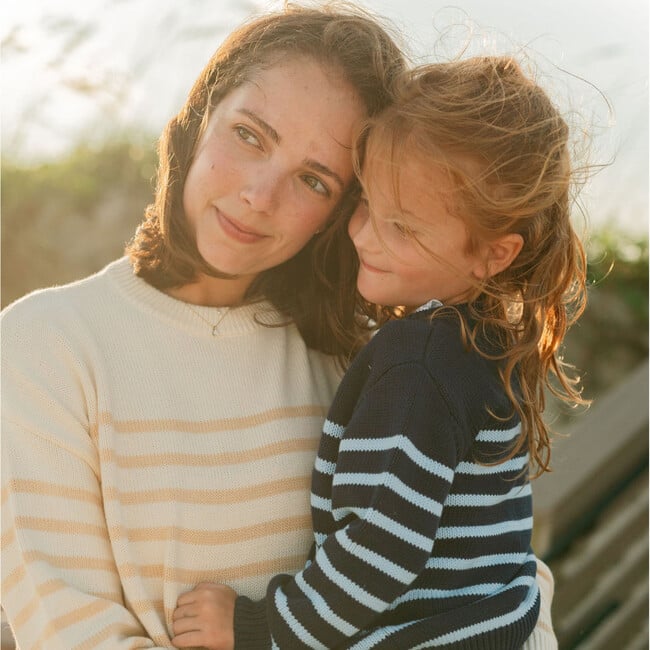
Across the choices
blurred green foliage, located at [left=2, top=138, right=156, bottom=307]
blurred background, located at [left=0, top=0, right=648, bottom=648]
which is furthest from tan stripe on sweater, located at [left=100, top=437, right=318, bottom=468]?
blurred green foliage, located at [left=2, top=138, right=156, bottom=307]

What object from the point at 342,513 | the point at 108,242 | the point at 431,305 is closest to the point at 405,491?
the point at 342,513

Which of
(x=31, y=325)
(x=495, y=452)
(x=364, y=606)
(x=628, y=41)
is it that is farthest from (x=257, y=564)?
(x=628, y=41)

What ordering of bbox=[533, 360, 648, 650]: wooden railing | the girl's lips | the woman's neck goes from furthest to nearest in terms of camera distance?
bbox=[533, 360, 648, 650]: wooden railing, the woman's neck, the girl's lips

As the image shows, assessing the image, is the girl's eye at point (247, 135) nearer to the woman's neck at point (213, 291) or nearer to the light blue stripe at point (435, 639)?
the woman's neck at point (213, 291)

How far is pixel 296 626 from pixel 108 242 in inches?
116

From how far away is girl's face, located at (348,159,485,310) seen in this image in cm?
183

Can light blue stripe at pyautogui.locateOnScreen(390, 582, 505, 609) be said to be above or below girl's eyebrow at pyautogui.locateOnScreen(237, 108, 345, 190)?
below

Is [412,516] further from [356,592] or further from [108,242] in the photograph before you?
[108,242]

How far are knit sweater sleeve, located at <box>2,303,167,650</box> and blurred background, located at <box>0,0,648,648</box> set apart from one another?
Result: 1.01 meters

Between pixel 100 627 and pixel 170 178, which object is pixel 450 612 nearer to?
pixel 100 627

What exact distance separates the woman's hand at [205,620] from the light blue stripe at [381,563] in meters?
0.31

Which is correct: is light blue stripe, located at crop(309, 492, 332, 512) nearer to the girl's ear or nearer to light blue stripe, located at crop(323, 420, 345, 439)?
light blue stripe, located at crop(323, 420, 345, 439)

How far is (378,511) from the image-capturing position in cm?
161

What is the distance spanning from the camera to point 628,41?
11.7ft
